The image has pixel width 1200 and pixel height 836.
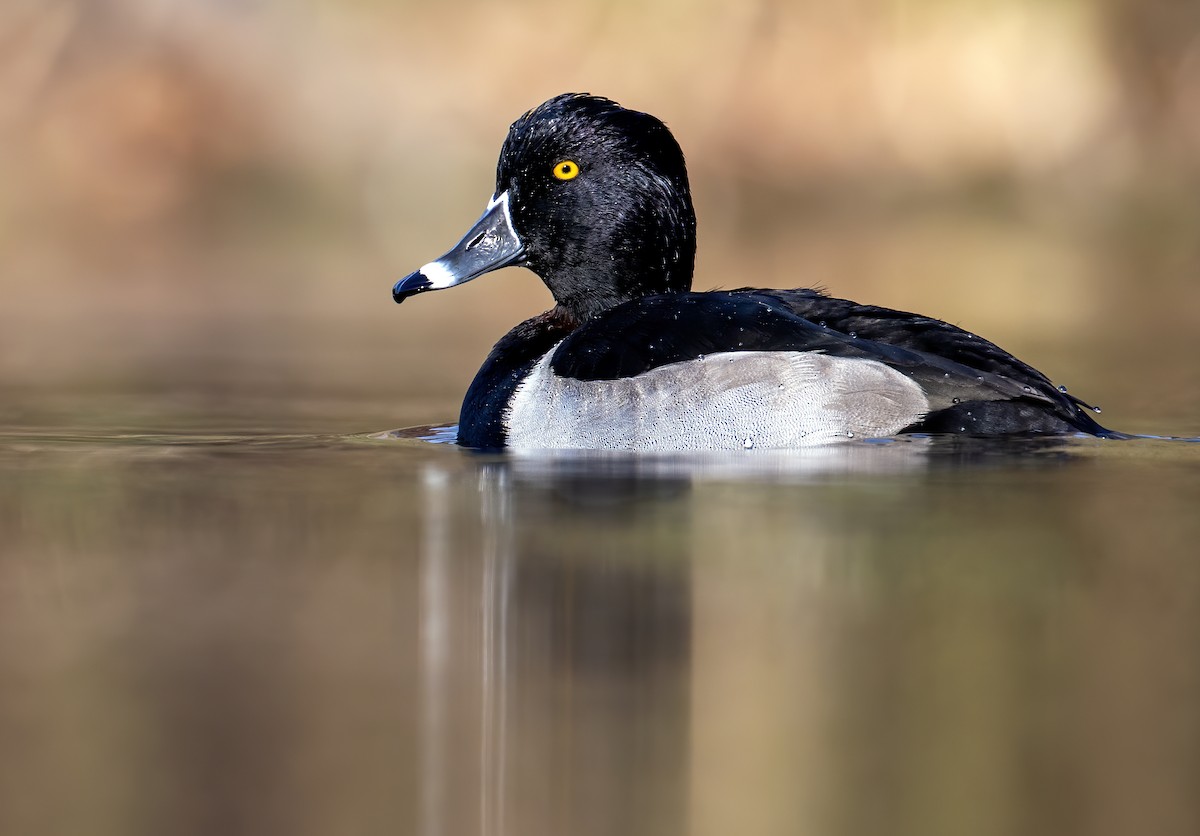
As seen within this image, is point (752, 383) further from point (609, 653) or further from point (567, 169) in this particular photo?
point (609, 653)

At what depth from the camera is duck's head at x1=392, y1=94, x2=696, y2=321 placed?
8070 millimetres

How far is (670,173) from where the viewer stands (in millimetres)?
8109

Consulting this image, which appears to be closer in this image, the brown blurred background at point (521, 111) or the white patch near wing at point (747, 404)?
the white patch near wing at point (747, 404)

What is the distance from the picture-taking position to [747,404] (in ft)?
23.1

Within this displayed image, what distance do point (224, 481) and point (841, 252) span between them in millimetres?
11821

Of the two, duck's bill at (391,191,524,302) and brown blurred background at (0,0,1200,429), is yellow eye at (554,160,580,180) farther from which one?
brown blurred background at (0,0,1200,429)

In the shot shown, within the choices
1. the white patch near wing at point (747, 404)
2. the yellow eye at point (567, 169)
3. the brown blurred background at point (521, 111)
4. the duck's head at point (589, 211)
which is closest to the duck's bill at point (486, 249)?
the duck's head at point (589, 211)

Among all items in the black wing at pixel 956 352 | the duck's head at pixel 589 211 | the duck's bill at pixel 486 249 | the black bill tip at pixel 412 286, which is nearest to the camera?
the black wing at pixel 956 352

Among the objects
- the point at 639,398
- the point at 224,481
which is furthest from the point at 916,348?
the point at 224,481

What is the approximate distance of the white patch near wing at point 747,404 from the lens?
22.9 feet

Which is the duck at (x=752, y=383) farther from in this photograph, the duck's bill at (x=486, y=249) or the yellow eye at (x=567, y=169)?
the yellow eye at (x=567, y=169)

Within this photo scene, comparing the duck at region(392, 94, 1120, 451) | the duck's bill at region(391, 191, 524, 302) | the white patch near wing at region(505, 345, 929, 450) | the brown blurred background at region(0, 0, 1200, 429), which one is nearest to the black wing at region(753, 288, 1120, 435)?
the duck at region(392, 94, 1120, 451)

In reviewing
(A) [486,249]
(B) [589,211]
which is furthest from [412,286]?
(B) [589,211]

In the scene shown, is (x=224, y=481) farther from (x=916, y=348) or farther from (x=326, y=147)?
(x=326, y=147)
